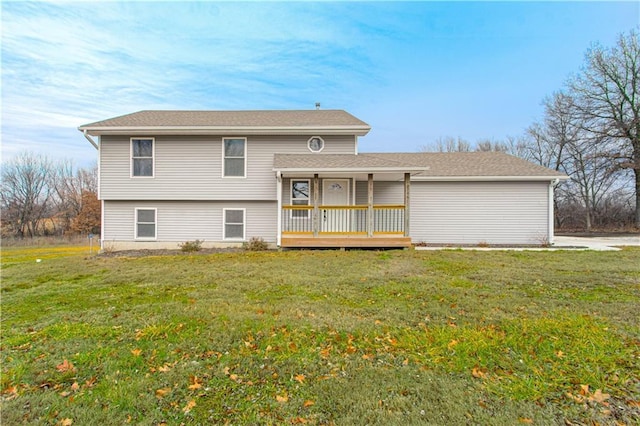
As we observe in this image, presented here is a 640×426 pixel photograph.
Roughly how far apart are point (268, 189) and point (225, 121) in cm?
320

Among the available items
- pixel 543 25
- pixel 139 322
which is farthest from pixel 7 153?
pixel 543 25

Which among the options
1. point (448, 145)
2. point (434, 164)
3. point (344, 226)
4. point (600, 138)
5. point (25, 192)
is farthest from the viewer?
point (448, 145)

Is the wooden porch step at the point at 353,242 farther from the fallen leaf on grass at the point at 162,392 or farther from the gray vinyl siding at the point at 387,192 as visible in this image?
the fallen leaf on grass at the point at 162,392

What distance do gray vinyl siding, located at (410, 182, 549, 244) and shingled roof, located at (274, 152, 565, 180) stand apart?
405 millimetres

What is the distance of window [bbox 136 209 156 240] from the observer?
11.9m

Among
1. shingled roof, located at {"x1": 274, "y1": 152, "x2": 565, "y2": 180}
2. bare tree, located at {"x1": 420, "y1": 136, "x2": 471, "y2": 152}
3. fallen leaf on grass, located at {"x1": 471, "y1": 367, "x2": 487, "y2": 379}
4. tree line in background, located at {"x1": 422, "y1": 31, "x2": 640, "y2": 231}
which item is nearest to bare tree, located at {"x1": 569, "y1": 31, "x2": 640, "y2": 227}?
tree line in background, located at {"x1": 422, "y1": 31, "x2": 640, "y2": 231}

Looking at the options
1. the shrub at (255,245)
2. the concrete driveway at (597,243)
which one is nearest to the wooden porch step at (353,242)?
the shrub at (255,245)

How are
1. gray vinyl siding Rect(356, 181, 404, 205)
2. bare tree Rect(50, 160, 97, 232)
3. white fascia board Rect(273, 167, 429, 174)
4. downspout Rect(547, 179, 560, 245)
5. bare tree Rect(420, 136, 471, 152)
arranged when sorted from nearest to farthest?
white fascia board Rect(273, 167, 429, 174), downspout Rect(547, 179, 560, 245), gray vinyl siding Rect(356, 181, 404, 205), bare tree Rect(50, 160, 97, 232), bare tree Rect(420, 136, 471, 152)

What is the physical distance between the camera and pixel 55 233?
83.7 feet

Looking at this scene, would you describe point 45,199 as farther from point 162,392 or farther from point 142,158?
point 162,392

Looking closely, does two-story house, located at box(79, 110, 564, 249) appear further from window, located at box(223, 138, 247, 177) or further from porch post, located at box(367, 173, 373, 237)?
porch post, located at box(367, 173, 373, 237)

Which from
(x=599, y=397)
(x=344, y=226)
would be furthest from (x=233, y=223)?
(x=599, y=397)

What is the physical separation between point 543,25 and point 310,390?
1632 cm

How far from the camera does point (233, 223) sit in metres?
11.9
